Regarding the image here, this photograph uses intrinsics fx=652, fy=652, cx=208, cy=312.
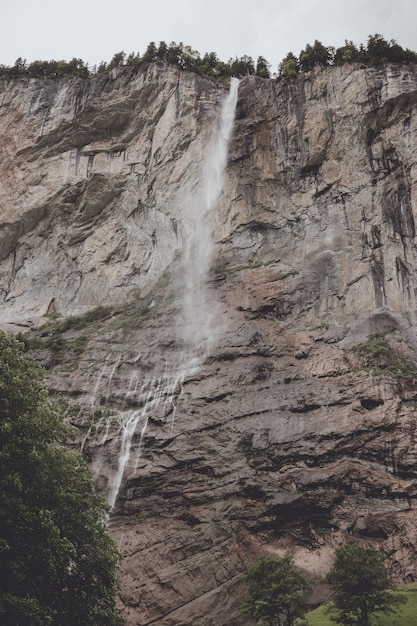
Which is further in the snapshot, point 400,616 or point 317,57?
point 317,57

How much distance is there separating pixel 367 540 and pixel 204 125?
109 feet

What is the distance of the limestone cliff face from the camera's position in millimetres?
25922

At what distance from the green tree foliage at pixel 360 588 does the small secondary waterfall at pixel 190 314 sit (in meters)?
11.6

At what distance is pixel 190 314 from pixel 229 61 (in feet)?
90.8

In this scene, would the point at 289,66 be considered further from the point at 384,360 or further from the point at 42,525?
the point at 42,525

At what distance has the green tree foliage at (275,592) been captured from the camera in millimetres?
19438

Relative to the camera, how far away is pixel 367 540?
81.6 feet

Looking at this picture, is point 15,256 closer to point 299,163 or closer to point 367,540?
point 299,163

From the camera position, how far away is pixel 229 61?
181 ft

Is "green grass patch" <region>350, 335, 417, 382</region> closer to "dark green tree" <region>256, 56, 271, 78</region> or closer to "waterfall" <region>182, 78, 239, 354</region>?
"waterfall" <region>182, 78, 239, 354</region>

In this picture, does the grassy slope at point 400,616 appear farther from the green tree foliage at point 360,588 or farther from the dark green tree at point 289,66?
the dark green tree at point 289,66

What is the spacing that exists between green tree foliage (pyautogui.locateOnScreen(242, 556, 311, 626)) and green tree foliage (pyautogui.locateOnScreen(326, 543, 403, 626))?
1.08 m

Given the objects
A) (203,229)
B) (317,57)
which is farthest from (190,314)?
(317,57)

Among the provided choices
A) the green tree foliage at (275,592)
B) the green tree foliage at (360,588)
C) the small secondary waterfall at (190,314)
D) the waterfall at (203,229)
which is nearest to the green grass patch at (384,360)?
the small secondary waterfall at (190,314)
